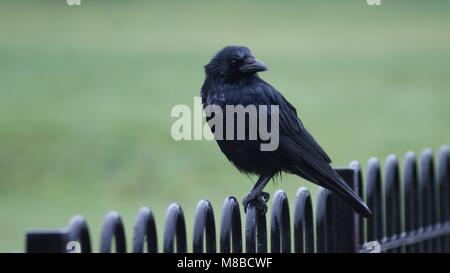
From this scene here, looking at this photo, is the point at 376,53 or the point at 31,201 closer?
the point at 31,201

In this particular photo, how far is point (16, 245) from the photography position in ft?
29.5

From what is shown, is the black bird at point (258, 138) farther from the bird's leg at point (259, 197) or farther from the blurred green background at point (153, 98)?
A: the blurred green background at point (153, 98)

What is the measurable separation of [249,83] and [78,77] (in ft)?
30.0

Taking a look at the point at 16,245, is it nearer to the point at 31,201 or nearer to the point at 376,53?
the point at 31,201

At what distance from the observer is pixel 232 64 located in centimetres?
Answer: 507

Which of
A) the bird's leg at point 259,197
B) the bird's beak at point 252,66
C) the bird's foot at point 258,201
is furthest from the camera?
the bird's beak at point 252,66

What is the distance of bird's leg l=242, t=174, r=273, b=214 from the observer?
13.5 ft

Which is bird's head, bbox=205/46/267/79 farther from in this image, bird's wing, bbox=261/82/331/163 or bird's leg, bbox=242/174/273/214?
bird's leg, bbox=242/174/273/214

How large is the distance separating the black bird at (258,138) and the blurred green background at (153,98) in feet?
14.1

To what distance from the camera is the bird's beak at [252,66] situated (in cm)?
496

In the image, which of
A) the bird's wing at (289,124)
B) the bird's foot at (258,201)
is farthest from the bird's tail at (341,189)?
the bird's wing at (289,124)

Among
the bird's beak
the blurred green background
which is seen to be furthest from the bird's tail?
the blurred green background
